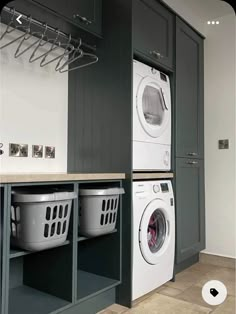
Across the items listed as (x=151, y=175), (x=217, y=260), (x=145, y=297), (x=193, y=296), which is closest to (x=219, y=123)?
(x=151, y=175)

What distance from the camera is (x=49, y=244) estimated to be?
1.50 m

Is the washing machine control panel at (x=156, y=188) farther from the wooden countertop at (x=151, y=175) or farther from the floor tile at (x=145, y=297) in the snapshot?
the floor tile at (x=145, y=297)

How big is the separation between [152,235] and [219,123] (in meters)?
1.38

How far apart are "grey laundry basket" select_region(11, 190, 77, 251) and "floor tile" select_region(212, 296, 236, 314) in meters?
1.19

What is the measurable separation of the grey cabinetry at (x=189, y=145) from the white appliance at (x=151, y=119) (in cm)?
15

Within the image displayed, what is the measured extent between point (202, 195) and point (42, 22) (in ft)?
6.71

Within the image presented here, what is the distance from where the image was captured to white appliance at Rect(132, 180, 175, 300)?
79.1 inches

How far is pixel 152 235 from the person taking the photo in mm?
2297

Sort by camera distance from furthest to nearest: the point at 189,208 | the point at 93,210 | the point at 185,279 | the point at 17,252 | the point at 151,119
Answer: the point at 189,208
the point at 185,279
the point at 151,119
the point at 93,210
the point at 17,252

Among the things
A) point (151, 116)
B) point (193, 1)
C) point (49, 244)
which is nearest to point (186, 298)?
point (49, 244)

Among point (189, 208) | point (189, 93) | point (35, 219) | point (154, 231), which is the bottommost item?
point (154, 231)

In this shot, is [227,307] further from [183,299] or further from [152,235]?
[152,235]

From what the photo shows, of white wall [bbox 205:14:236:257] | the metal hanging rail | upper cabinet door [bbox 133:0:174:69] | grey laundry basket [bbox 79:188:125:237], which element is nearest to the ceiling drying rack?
the metal hanging rail

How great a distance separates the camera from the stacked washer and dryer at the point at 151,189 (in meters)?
2.04
